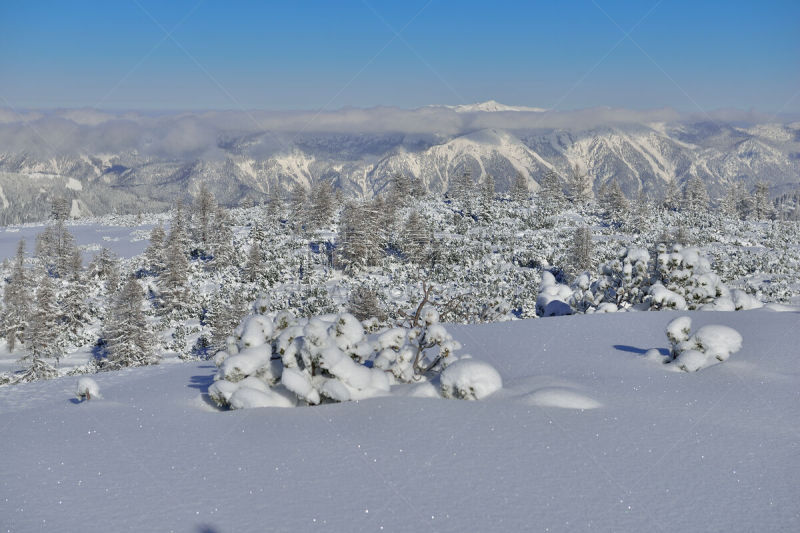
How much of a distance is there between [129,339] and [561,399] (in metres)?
36.5

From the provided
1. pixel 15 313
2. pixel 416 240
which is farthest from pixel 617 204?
pixel 15 313

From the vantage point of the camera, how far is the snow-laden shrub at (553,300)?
59.2 ft

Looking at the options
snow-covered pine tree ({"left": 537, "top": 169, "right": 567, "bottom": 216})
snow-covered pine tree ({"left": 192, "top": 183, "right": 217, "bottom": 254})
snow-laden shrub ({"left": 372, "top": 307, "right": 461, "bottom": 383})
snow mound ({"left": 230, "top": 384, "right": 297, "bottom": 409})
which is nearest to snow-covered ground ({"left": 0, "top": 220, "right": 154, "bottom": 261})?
snow-covered pine tree ({"left": 192, "top": 183, "right": 217, "bottom": 254})

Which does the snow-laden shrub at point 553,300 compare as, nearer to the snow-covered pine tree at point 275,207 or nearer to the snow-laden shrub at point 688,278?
the snow-laden shrub at point 688,278

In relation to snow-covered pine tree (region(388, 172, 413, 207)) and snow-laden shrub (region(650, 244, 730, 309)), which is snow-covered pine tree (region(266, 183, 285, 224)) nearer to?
snow-covered pine tree (region(388, 172, 413, 207))

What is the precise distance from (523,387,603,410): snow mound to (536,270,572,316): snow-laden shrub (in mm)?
12101

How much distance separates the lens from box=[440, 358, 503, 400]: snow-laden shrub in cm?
635

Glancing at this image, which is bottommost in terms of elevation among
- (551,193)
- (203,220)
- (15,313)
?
(15,313)

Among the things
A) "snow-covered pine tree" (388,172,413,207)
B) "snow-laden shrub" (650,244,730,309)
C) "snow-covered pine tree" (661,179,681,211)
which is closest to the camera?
"snow-laden shrub" (650,244,730,309)

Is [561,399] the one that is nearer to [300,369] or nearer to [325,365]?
[325,365]

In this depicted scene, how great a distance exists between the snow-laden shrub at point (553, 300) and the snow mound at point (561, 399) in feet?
39.7

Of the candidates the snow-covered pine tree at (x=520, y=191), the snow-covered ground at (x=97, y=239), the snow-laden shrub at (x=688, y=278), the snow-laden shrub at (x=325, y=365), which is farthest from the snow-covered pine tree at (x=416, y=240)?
the snow-laden shrub at (x=325, y=365)

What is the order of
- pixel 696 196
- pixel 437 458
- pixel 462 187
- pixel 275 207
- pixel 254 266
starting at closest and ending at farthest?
pixel 437 458, pixel 254 266, pixel 275 207, pixel 462 187, pixel 696 196

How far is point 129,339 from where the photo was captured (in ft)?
118
